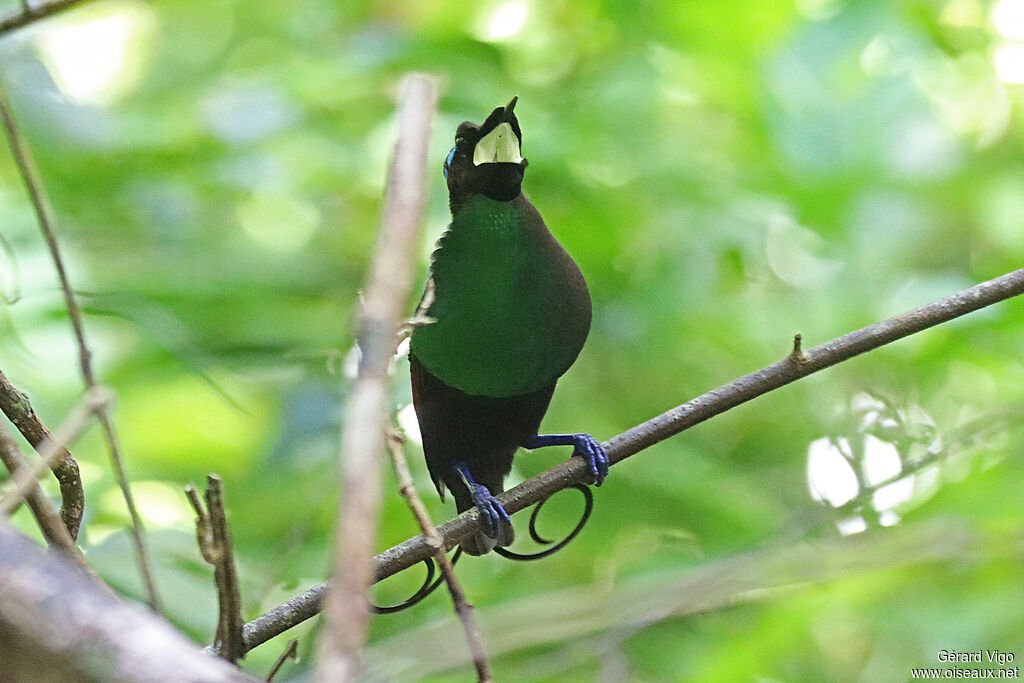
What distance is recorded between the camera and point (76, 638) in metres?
0.58

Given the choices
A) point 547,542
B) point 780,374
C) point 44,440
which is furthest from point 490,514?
point 44,440

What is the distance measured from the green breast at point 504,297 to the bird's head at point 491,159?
0.08ft

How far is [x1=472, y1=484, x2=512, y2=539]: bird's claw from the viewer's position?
1.93 metres

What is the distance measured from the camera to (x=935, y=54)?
3.30 metres

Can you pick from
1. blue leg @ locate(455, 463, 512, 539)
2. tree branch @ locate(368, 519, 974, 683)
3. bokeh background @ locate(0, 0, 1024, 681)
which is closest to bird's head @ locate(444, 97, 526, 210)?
blue leg @ locate(455, 463, 512, 539)

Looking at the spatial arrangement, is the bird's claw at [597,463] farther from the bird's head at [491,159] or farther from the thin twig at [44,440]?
the thin twig at [44,440]

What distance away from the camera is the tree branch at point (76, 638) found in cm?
58

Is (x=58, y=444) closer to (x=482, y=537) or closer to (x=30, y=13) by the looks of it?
(x=30, y=13)

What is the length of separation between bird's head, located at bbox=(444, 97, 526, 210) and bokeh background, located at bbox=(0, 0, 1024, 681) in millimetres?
1048

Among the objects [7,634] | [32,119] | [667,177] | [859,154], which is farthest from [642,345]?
[7,634]

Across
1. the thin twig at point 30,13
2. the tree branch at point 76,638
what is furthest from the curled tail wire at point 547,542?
the tree branch at point 76,638

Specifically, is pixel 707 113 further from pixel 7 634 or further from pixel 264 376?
pixel 7 634

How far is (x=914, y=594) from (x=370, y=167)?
207 cm

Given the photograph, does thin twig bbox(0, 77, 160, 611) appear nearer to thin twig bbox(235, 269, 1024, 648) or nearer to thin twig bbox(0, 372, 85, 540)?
thin twig bbox(0, 372, 85, 540)
